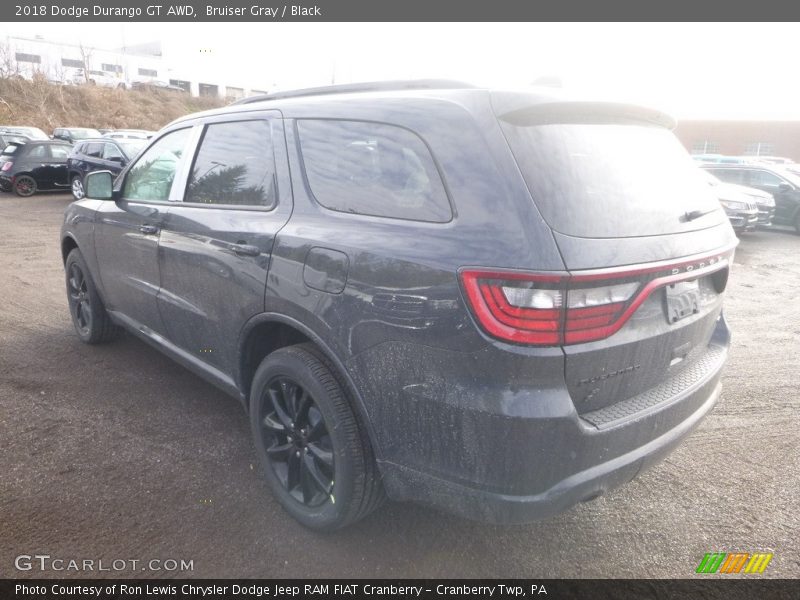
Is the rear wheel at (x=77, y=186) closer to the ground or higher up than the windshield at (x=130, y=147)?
closer to the ground

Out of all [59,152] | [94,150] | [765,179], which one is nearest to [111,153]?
[94,150]

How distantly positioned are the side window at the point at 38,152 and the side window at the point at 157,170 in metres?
15.0

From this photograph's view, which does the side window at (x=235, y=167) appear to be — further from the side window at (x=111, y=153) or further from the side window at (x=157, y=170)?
the side window at (x=111, y=153)

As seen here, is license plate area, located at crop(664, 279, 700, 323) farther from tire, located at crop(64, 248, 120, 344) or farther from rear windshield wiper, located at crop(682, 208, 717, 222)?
tire, located at crop(64, 248, 120, 344)

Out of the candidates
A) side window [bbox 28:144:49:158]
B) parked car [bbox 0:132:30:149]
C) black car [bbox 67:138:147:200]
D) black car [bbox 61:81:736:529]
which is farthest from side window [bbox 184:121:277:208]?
parked car [bbox 0:132:30:149]

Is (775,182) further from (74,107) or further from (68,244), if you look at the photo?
(74,107)

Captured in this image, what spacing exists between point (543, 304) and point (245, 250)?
1496 mm

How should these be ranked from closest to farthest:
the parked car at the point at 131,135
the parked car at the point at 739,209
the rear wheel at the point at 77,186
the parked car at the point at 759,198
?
the parked car at the point at 739,209 → the parked car at the point at 759,198 → the rear wheel at the point at 77,186 → the parked car at the point at 131,135

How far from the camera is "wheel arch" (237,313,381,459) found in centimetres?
223

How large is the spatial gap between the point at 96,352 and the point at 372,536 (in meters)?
3.20

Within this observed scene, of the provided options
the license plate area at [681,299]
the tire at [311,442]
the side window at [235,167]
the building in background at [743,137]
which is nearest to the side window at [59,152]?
the side window at [235,167]

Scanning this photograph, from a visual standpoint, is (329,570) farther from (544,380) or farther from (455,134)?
(455,134)
